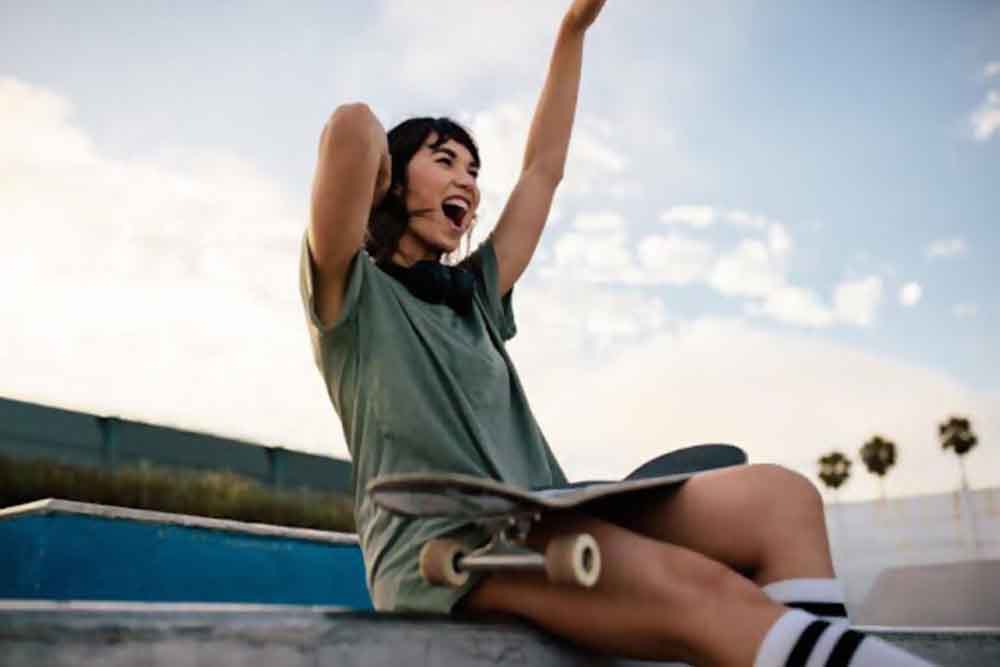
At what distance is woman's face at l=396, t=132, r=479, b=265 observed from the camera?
78.4 inches

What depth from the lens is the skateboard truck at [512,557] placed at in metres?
1.18

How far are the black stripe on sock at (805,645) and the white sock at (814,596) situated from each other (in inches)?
5.2

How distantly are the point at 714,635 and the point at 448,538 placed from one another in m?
0.42

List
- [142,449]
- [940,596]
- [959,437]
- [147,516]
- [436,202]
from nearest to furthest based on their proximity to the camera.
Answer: [436,202], [147,516], [940,596], [142,449], [959,437]

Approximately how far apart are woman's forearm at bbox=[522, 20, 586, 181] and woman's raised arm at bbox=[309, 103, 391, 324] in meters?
0.86

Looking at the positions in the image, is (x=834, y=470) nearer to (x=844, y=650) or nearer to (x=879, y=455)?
(x=879, y=455)

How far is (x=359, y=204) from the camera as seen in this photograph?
1.59 metres

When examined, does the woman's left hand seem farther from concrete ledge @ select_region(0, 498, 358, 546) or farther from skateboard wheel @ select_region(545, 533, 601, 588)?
concrete ledge @ select_region(0, 498, 358, 546)

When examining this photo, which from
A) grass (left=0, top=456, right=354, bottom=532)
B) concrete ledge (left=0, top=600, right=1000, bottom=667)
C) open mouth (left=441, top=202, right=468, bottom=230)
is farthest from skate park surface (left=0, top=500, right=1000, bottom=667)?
grass (left=0, top=456, right=354, bottom=532)

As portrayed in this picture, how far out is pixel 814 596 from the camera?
4.37 feet

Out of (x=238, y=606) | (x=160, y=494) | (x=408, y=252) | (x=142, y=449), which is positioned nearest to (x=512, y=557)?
(x=238, y=606)

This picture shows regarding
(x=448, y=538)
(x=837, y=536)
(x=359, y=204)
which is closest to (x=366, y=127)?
(x=359, y=204)

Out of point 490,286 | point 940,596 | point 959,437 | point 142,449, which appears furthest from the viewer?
point 959,437

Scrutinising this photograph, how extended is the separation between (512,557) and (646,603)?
21 cm
